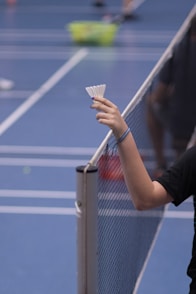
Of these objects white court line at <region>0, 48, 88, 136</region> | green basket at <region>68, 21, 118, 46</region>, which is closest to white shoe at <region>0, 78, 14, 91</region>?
white court line at <region>0, 48, 88, 136</region>

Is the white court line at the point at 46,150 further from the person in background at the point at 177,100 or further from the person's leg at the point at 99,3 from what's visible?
the person's leg at the point at 99,3

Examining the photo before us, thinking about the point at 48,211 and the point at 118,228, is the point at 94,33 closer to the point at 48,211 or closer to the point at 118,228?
the point at 48,211

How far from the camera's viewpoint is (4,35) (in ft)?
44.4

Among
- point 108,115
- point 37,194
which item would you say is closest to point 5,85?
point 37,194

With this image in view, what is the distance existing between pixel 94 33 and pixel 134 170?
371 inches

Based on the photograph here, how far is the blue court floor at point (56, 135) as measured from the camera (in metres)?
5.28

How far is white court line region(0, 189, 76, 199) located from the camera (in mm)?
6480

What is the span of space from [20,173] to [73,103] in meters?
2.45

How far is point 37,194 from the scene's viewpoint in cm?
653

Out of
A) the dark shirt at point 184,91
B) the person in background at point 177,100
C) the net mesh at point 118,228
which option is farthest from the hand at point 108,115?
the dark shirt at point 184,91

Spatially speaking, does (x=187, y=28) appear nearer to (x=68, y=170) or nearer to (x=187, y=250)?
(x=68, y=170)

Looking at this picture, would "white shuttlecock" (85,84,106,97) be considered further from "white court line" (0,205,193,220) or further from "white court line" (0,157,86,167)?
"white court line" (0,157,86,167)

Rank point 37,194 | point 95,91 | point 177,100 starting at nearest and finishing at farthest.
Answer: point 95,91 < point 37,194 < point 177,100

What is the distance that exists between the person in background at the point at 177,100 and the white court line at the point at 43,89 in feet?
6.56
